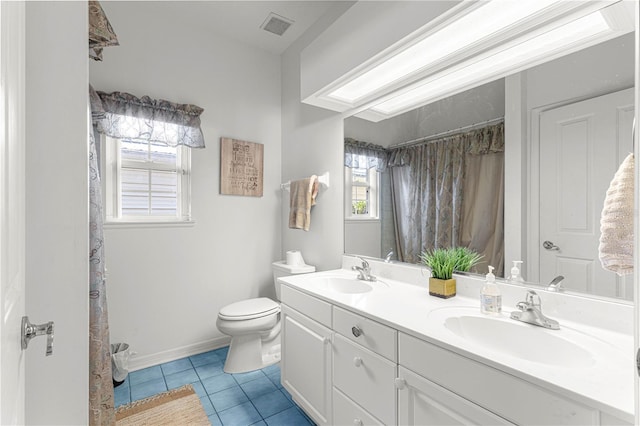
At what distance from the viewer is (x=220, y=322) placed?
2092 mm

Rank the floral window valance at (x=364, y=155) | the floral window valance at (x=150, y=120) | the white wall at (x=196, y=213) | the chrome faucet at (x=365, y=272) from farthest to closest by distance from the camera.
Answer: the white wall at (x=196, y=213), the floral window valance at (x=150, y=120), the floral window valance at (x=364, y=155), the chrome faucet at (x=365, y=272)

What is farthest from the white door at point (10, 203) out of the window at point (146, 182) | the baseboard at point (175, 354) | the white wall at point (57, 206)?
the baseboard at point (175, 354)

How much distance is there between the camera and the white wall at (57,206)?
2.73 feet

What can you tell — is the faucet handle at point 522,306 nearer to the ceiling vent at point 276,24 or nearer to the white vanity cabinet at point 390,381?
the white vanity cabinet at point 390,381

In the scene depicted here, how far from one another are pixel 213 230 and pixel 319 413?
1.62m

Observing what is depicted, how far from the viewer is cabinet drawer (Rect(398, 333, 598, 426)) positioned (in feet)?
2.29

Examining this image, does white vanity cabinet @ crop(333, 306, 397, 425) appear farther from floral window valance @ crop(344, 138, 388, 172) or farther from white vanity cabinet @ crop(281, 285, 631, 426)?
floral window valance @ crop(344, 138, 388, 172)

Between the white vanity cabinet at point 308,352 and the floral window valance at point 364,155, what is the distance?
975mm

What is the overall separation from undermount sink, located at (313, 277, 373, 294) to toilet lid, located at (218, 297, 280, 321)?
598 mm

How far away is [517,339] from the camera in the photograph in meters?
1.06

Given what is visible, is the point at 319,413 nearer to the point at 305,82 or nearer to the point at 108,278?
the point at 108,278

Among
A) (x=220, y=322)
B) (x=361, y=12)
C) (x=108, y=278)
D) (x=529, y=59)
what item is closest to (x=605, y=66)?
(x=529, y=59)

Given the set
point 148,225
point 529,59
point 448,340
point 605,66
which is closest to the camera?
point 448,340

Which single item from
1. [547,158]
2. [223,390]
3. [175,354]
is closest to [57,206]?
[223,390]
